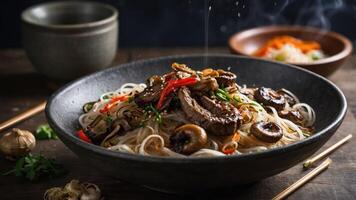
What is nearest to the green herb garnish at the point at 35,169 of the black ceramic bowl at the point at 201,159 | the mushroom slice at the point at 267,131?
the black ceramic bowl at the point at 201,159

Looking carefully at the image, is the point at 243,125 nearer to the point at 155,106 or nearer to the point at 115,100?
the point at 155,106

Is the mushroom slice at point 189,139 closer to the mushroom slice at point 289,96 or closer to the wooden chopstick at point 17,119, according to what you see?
the mushroom slice at point 289,96

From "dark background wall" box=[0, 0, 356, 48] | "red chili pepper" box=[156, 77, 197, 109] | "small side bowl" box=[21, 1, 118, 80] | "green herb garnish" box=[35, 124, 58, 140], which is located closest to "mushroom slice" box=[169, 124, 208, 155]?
"red chili pepper" box=[156, 77, 197, 109]

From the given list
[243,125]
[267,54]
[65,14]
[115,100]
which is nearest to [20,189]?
[115,100]

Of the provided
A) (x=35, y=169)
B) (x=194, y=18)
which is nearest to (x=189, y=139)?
(x=35, y=169)

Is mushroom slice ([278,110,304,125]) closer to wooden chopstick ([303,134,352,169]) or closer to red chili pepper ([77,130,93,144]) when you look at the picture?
wooden chopstick ([303,134,352,169])
